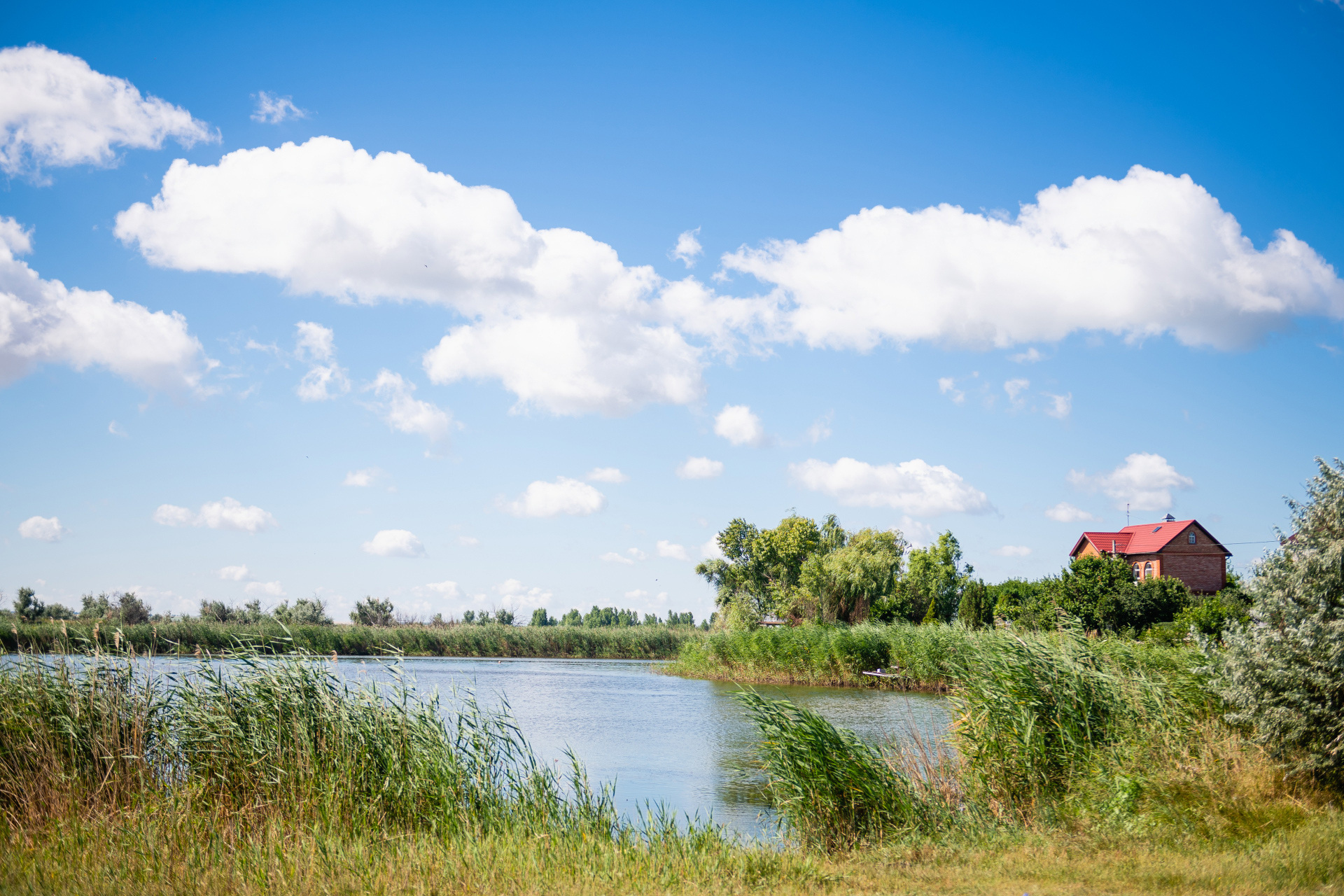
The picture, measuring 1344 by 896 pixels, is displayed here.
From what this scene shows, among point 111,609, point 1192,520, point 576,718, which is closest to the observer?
point 576,718

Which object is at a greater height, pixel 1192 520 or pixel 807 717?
pixel 1192 520

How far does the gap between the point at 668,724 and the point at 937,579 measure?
35862mm

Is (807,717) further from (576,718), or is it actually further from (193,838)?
(576,718)

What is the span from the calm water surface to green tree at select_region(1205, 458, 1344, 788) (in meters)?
6.46

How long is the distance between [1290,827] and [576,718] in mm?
21802

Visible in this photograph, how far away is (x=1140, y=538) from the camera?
2406 inches

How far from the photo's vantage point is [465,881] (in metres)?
7.54

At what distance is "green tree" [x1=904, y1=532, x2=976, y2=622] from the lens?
56688mm

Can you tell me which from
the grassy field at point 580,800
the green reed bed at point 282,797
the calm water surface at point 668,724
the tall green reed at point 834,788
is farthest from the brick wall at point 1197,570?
the green reed bed at point 282,797

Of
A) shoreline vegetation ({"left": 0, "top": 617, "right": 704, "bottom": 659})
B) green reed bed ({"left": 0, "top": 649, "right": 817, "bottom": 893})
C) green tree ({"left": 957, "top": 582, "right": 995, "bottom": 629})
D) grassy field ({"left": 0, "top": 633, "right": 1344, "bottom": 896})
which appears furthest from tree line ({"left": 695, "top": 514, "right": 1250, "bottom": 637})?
green reed bed ({"left": 0, "top": 649, "right": 817, "bottom": 893})

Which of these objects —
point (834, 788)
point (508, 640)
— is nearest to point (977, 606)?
point (508, 640)

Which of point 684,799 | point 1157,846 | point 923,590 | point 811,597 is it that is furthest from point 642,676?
point 1157,846

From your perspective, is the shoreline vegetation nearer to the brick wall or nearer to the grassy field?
the brick wall

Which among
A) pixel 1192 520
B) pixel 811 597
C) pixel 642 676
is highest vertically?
pixel 1192 520
